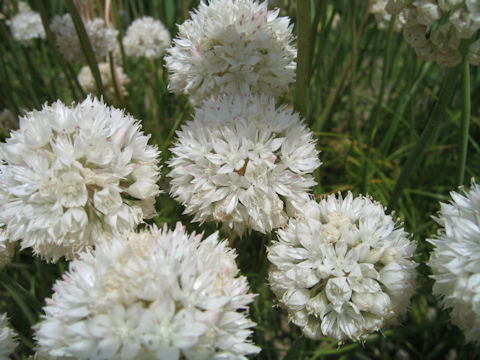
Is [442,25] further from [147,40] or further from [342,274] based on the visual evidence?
[147,40]

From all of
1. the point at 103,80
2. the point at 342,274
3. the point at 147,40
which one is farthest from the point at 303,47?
the point at 147,40

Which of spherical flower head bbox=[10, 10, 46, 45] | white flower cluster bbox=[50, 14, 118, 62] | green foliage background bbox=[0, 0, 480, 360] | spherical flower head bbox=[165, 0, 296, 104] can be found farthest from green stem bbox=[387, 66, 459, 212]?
spherical flower head bbox=[10, 10, 46, 45]

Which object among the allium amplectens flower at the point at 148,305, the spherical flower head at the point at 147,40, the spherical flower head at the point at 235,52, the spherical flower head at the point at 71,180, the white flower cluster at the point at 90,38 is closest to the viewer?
the allium amplectens flower at the point at 148,305

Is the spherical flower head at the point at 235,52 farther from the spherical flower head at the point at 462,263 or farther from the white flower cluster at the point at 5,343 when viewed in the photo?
the white flower cluster at the point at 5,343

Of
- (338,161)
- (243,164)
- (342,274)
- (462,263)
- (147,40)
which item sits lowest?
(338,161)

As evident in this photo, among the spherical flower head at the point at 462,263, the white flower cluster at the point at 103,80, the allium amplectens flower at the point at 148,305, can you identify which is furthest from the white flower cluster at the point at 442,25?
the white flower cluster at the point at 103,80

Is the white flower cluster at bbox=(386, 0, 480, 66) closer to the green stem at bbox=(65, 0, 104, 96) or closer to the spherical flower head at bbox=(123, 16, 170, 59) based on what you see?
the green stem at bbox=(65, 0, 104, 96)
